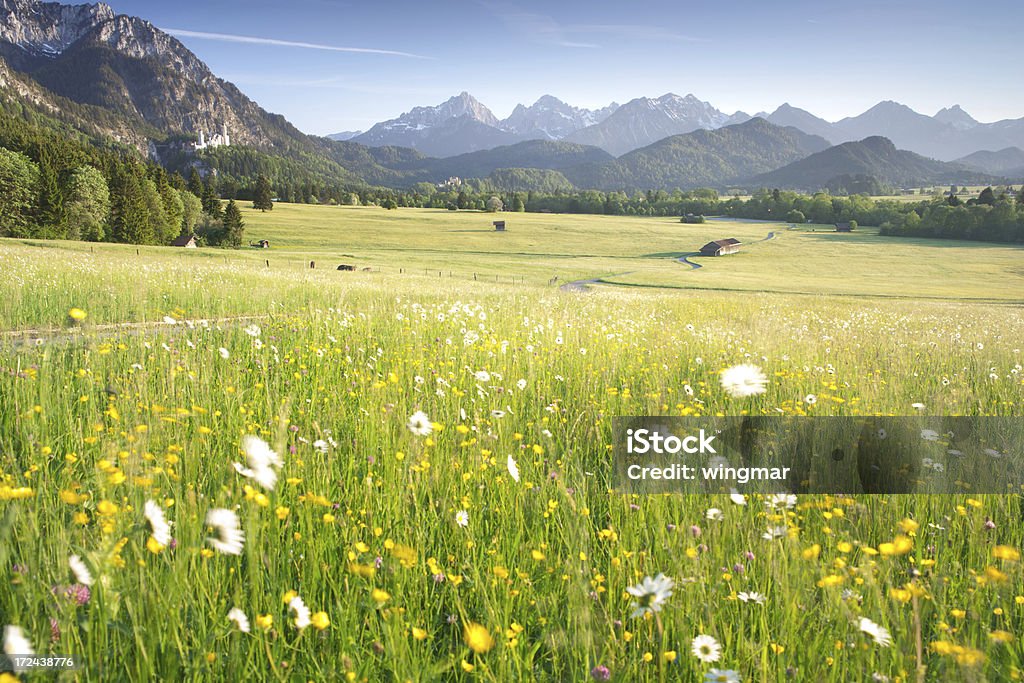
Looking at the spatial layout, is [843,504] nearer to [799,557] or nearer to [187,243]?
[799,557]

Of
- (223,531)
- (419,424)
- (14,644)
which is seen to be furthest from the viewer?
(419,424)

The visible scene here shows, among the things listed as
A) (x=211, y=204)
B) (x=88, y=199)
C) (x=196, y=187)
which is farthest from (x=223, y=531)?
(x=196, y=187)

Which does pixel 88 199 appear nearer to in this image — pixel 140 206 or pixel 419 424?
pixel 140 206

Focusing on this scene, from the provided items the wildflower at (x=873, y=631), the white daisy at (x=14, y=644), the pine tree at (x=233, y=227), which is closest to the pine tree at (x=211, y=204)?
the pine tree at (x=233, y=227)

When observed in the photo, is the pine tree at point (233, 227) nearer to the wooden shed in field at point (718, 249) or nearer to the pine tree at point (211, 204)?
the pine tree at point (211, 204)

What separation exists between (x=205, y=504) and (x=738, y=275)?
64.6 meters

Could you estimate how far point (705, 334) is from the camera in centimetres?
934

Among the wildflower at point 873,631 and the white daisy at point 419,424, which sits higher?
the white daisy at point 419,424

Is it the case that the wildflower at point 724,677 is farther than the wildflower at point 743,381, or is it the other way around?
the wildflower at point 743,381

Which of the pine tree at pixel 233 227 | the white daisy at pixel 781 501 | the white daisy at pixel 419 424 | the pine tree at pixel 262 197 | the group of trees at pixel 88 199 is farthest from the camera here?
the pine tree at pixel 262 197

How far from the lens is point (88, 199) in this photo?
237 ft

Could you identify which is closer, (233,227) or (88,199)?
(88,199)

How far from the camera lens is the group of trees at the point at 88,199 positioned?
6856cm

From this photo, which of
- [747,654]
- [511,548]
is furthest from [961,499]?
[511,548]
